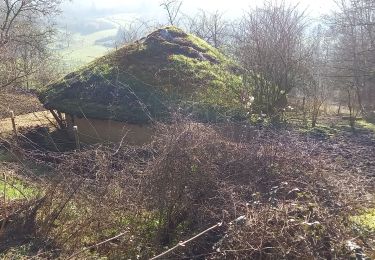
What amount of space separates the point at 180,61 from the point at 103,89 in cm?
264

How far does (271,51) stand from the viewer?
41.2ft

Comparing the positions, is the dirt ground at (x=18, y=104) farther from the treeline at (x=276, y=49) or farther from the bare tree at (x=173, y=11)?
the bare tree at (x=173, y=11)

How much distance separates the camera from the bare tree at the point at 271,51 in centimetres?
1226

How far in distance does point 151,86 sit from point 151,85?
0.24 feet

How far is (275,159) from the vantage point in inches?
264

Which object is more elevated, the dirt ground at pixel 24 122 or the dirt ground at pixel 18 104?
the dirt ground at pixel 18 104

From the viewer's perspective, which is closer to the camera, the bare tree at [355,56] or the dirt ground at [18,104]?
the dirt ground at [18,104]

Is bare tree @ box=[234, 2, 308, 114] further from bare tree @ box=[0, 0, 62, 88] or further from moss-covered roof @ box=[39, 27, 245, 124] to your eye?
bare tree @ box=[0, 0, 62, 88]

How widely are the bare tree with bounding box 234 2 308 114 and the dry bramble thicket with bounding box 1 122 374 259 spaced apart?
5962mm

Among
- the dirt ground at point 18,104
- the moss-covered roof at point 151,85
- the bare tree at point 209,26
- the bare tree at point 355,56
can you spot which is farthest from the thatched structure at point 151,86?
the bare tree at point 209,26

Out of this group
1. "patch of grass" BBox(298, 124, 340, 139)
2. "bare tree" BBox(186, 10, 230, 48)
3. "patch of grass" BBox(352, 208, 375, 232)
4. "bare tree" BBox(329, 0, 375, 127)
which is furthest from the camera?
"bare tree" BBox(186, 10, 230, 48)

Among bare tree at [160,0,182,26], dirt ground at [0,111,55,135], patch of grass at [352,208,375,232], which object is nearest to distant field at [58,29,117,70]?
bare tree at [160,0,182,26]

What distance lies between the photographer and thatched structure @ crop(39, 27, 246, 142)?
12.2m

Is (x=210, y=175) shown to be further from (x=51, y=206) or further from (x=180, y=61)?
(x=180, y=61)
